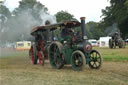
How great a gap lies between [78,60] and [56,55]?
1.37 meters

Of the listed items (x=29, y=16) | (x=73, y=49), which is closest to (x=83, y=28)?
(x=73, y=49)

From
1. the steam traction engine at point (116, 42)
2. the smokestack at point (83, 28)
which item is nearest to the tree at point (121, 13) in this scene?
the steam traction engine at point (116, 42)

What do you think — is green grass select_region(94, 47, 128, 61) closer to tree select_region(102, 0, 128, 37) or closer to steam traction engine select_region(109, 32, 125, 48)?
steam traction engine select_region(109, 32, 125, 48)

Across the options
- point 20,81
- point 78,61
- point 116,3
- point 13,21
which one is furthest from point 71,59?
point 116,3

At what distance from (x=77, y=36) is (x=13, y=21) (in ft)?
71.5

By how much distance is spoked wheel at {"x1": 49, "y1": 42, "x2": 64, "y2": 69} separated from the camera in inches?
375

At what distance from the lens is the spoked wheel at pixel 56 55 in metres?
9.53

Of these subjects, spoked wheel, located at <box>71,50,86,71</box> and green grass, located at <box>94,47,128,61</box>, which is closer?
spoked wheel, located at <box>71,50,86,71</box>

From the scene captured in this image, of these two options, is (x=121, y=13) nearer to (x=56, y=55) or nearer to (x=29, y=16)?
(x=29, y=16)

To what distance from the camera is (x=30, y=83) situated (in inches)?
235

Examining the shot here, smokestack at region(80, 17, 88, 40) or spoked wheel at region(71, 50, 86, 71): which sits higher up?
smokestack at region(80, 17, 88, 40)

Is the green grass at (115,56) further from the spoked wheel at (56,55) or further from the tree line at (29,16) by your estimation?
the tree line at (29,16)

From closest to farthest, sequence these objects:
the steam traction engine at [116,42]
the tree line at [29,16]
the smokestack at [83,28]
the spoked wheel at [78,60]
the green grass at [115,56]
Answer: the spoked wheel at [78,60], the smokestack at [83,28], the green grass at [115,56], the tree line at [29,16], the steam traction engine at [116,42]

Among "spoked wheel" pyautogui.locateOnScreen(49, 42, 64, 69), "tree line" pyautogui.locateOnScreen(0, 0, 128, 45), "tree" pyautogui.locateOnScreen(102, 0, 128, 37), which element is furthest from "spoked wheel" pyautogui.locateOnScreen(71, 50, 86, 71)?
"tree" pyautogui.locateOnScreen(102, 0, 128, 37)
